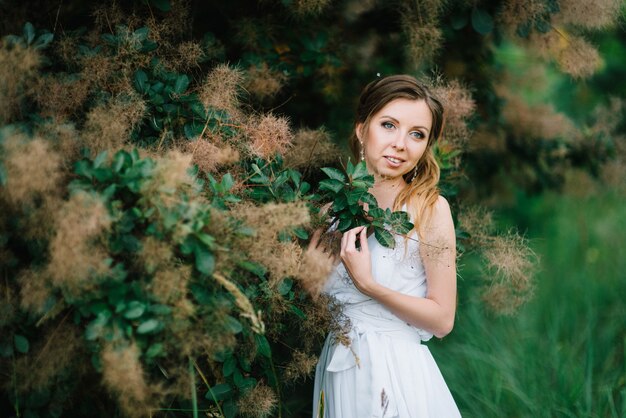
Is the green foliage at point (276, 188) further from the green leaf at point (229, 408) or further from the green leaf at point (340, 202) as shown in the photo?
the green leaf at point (229, 408)

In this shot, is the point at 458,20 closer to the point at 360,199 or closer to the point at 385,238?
the point at 360,199

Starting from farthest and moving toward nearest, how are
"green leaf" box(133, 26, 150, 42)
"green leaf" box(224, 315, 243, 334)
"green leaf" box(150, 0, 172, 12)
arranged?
1. "green leaf" box(150, 0, 172, 12)
2. "green leaf" box(133, 26, 150, 42)
3. "green leaf" box(224, 315, 243, 334)

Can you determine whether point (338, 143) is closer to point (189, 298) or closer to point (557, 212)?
point (189, 298)

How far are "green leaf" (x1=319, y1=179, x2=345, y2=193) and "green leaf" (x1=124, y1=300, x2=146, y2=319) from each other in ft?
2.52

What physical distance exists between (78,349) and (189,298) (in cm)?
41

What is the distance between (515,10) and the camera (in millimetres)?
3146

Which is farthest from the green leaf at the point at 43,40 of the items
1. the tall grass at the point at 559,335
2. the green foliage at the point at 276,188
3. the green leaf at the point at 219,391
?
the tall grass at the point at 559,335

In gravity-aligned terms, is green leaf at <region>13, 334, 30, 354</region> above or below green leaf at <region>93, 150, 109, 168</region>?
below

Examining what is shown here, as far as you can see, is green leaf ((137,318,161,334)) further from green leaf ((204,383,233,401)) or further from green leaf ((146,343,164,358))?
green leaf ((204,383,233,401))

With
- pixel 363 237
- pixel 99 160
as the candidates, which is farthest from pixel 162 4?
pixel 363 237

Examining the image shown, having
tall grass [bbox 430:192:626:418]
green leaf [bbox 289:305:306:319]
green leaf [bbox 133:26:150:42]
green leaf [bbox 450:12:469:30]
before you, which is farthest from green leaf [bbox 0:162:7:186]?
tall grass [bbox 430:192:626:418]

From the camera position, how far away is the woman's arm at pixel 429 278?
2256 millimetres

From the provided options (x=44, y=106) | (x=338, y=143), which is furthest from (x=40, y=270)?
(x=338, y=143)

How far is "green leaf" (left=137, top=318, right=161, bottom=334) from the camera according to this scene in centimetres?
172
